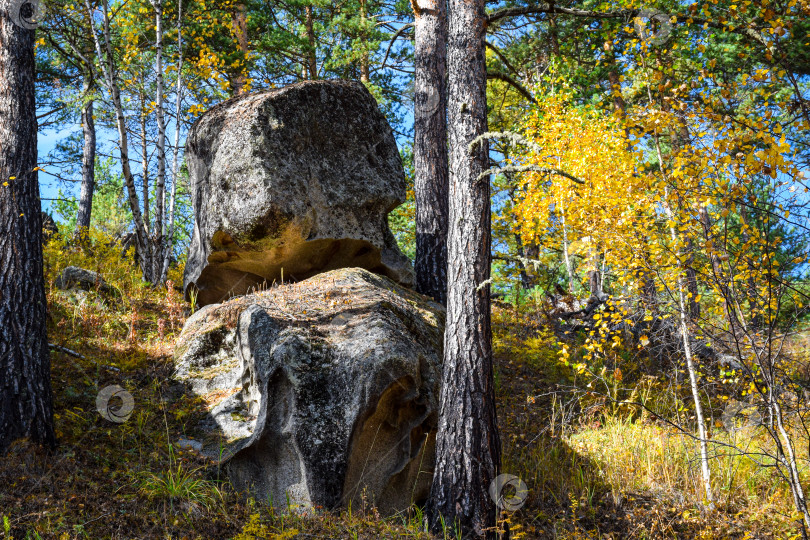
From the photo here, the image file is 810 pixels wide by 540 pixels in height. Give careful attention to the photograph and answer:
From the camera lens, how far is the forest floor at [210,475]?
405 centimetres

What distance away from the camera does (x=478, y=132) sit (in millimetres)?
4867

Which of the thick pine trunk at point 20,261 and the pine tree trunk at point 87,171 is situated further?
the pine tree trunk at point 87,171

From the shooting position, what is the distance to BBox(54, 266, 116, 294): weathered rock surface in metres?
7.54

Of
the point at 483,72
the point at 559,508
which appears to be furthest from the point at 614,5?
the point at 559,508

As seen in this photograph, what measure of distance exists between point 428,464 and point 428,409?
0.49 meters

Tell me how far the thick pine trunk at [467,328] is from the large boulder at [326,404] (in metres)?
0.43

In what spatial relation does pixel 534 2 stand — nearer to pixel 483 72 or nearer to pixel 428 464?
pixel 483 72
